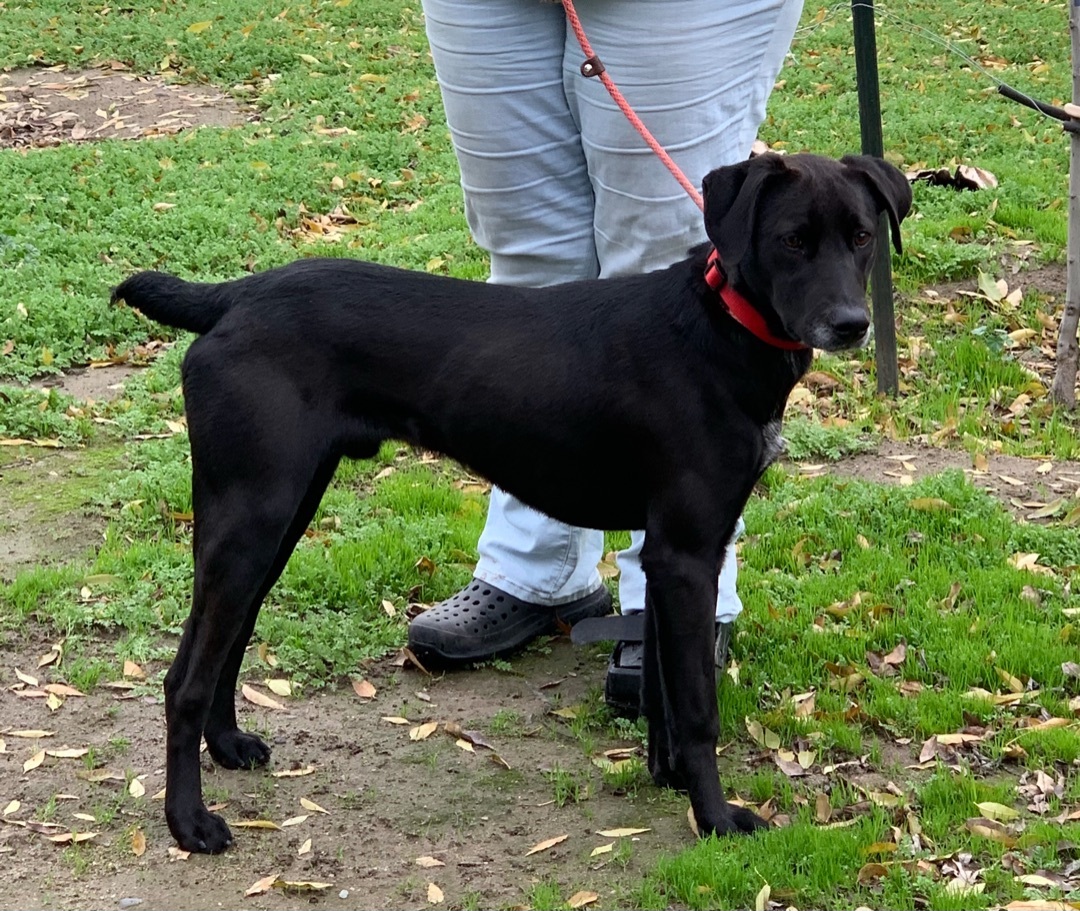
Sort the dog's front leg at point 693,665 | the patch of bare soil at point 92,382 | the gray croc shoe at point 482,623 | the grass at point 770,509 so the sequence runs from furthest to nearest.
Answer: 1. the patch of bare soil at point 92,382
2. the gray croc shoe at point 482,623
3. the grass at point 770,509
4. the dog's front leg at point 693,665

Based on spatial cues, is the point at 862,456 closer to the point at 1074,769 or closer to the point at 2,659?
the point at 1074,769

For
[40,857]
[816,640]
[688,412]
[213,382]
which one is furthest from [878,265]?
[40,857]

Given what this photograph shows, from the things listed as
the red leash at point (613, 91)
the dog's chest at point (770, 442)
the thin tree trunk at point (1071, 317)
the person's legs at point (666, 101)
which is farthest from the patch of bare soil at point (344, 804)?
the thin tree trunk at point (1071, 317)

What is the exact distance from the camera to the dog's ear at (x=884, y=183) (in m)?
3.39

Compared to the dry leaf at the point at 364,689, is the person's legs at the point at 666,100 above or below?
above

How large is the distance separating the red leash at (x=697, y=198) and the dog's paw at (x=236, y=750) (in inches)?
69.5

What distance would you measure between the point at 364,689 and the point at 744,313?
5.75ft

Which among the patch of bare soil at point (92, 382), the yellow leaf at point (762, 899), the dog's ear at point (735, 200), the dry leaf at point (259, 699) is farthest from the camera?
the patch of bare soil at point (92, 382)

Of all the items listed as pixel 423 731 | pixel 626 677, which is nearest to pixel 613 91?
pixel 626 677

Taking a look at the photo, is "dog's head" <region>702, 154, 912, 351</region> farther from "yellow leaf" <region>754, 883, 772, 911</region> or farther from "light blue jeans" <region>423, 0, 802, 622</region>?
"yellow leaf" <region>754, 883, 772, 911</region>

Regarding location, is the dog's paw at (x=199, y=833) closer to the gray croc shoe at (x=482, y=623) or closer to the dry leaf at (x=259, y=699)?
the dry leaf at (x=259, y=699)

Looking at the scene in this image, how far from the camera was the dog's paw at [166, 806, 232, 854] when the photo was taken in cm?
338

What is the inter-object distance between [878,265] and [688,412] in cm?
303

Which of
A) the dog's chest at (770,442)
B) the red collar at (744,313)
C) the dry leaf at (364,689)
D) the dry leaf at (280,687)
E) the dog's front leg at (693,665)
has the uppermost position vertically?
the red collar at (744,313)
